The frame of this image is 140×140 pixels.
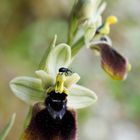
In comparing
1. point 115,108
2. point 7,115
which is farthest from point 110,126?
point 7,115

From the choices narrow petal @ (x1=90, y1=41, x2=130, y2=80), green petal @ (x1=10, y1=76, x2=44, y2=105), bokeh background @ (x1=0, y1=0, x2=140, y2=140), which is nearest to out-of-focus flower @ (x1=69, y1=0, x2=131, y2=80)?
narrow petal @ (x1=90, y1=41, x2=130, y2=80)

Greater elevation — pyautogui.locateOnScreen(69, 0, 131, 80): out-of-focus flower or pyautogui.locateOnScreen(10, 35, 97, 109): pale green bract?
pyautogui.locateOnScreen(69, 0, 131, 80): out-of-focus flower

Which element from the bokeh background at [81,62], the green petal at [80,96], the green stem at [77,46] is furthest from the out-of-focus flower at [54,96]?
the bokeh background at [81,62]

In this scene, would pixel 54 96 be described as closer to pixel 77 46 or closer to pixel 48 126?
pixel 48 126

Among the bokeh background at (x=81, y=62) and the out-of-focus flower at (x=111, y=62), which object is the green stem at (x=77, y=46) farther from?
the bokeh background at (x=81, y=62)

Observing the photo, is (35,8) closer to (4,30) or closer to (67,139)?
(4,30)

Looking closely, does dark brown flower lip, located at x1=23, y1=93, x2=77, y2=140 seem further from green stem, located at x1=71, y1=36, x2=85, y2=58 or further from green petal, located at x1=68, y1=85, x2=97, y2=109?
green stem, located at x1=71, y1=36, x2=85, y2=58

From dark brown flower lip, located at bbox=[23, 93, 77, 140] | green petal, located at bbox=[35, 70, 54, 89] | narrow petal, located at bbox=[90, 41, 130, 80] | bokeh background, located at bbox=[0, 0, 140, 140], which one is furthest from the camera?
bokeh background, located at bbox=[0, 0, 140, 140]

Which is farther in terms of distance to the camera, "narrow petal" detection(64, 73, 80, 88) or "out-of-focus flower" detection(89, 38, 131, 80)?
"out-of-focus flower" detection(89, 38, 131, 80)
